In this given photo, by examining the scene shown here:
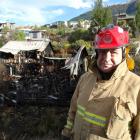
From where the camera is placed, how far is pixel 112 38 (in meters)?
2.75

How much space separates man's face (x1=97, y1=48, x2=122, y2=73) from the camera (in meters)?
2.78

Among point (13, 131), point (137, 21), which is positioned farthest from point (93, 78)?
point (137, 21)

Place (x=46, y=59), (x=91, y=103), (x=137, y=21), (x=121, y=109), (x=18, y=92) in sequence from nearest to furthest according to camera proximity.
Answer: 1. (x=121, y=109)
2. (x=91, y=103)
3. (x=18, y=92)
4. (x=46, y=59)
5. (x=137, y=21)

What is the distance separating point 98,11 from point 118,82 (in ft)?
118

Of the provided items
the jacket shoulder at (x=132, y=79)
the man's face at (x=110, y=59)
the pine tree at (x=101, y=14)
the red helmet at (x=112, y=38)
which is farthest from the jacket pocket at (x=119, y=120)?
the pine tree at (x=101, y=14)

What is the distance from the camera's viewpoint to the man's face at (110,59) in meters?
2.78

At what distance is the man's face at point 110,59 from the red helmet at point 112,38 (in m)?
0.05

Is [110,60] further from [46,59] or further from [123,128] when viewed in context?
[46,59]

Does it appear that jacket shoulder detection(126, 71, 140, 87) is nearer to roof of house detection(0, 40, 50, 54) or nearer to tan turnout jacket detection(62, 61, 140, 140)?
tan turnout jacket detection(62, 61, 140, 140)

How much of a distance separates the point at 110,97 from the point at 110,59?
11.6 inches

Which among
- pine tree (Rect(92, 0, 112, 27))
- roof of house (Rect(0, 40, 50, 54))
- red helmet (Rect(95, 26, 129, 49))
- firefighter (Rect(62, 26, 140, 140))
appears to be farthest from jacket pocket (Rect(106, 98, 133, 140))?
pine tree (Rect(92, 0, 112, 27))

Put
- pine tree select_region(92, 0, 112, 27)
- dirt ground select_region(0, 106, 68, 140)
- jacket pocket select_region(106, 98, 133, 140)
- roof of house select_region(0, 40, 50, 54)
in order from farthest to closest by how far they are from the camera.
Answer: pine tree select_region(92, 0, 112, 27) < roof of house select_region(0, 40, 50, 54) < dirt ground select_region(0, 106, 68, 140) < jacket pocket select_region(106, 98, 133, 140)

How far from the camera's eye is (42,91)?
14.1m

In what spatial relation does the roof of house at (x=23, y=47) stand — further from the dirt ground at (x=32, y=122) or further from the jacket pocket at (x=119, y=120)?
the jacket pocket at (x=119, y=120)
